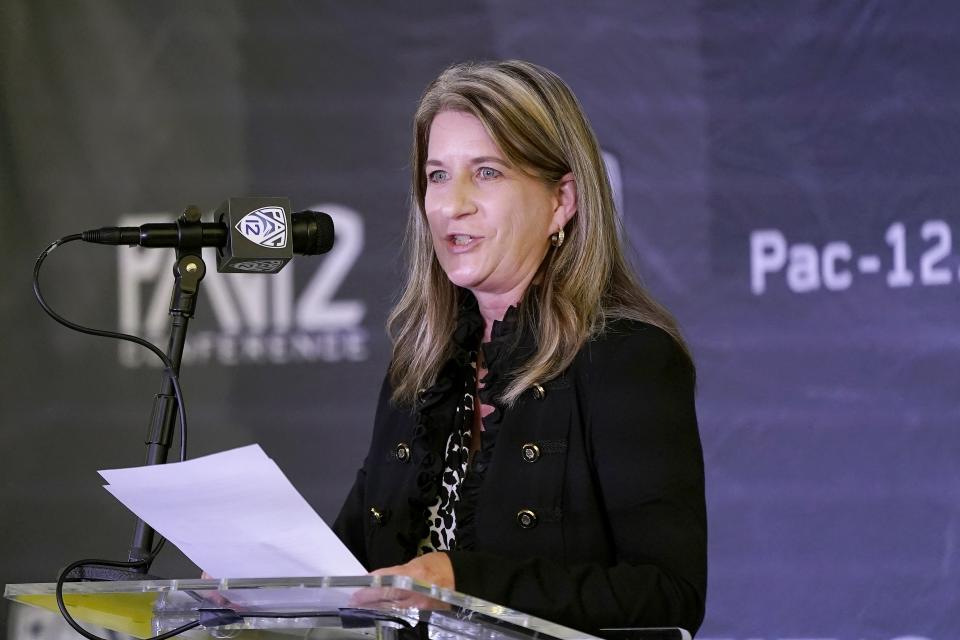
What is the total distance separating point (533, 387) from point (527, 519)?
0.75ft

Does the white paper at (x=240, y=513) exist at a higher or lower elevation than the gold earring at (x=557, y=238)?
lower

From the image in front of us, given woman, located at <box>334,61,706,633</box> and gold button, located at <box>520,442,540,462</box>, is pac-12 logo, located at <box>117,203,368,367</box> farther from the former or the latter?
gold button, located at <box>520,442,540,462</box>

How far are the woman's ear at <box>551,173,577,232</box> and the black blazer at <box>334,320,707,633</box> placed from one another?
0.25m

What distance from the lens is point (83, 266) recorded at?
3639 mm

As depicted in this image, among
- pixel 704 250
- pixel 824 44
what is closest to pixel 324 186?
pixel 704 250

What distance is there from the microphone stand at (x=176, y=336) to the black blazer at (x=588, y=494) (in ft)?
1.47

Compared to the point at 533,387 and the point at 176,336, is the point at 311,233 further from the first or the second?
the point at 533,387

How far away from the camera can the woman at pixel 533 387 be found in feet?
6.20

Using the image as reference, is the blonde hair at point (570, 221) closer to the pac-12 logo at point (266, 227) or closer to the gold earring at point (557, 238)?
the gold earring at point (557, 238)

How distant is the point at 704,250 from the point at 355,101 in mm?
1107

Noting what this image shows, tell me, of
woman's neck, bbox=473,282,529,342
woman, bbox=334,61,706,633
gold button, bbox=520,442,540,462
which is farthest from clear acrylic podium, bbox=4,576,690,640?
woman's neck, bbox=473,282,529,342

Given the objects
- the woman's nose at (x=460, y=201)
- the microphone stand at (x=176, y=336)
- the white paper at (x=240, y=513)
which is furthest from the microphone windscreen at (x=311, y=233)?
the white paper at (x=240, y=513)

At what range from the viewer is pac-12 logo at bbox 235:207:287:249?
1.74m

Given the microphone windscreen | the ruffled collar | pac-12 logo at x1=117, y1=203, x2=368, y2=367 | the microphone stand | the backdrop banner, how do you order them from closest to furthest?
the microphone stand, the microphone windscreen, the ruffled collar, the backdrop banner, pac-12 logo at x1=117, y1=203, x2=368, y2=367
